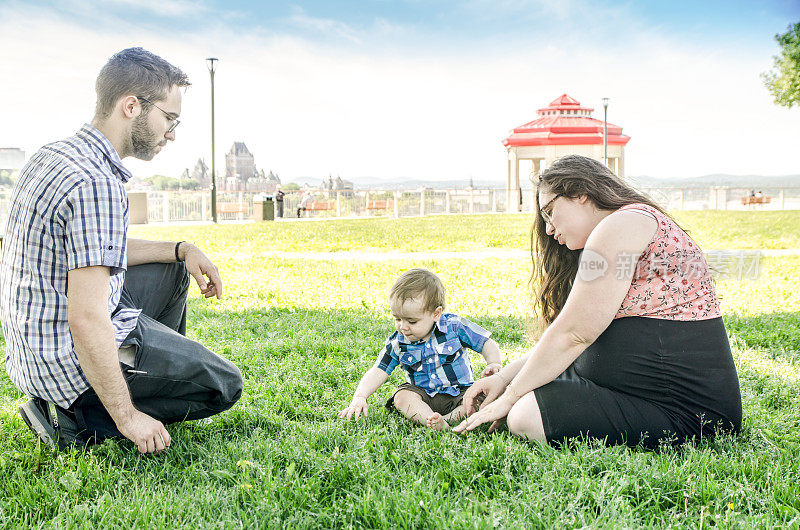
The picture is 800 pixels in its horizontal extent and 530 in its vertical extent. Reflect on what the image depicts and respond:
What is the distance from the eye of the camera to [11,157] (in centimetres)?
1091

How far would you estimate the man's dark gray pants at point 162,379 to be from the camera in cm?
270

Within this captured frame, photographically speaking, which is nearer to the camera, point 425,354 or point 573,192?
point 573,192

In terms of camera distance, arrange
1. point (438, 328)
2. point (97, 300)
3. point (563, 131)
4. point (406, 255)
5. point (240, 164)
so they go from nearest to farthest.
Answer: point (97, 300), point (438, 328), point (406, 255), point (563, 131), point (240, 164)

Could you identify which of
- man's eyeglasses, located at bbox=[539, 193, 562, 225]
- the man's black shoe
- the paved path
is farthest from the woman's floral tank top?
the paved path

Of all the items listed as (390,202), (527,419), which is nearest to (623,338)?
(527,419)

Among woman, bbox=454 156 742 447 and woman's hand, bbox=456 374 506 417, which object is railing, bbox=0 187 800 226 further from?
woman, bbox=454 156 742 447

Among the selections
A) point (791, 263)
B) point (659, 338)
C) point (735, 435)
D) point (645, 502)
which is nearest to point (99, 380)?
point (645, 502)

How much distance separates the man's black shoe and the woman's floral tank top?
→ 2.28m

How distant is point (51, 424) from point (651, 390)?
2461mm

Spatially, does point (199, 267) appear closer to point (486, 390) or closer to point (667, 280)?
point (486, 390)

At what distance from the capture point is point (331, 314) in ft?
19.8

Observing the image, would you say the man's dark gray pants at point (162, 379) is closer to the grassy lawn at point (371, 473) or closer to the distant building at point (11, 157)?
the grassy lawn at point (371, 473)

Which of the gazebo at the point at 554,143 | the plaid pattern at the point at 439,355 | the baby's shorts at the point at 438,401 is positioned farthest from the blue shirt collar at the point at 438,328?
the gazebo at the point at 554,143

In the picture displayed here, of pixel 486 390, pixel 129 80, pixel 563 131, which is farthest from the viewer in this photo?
pixel 563 131
